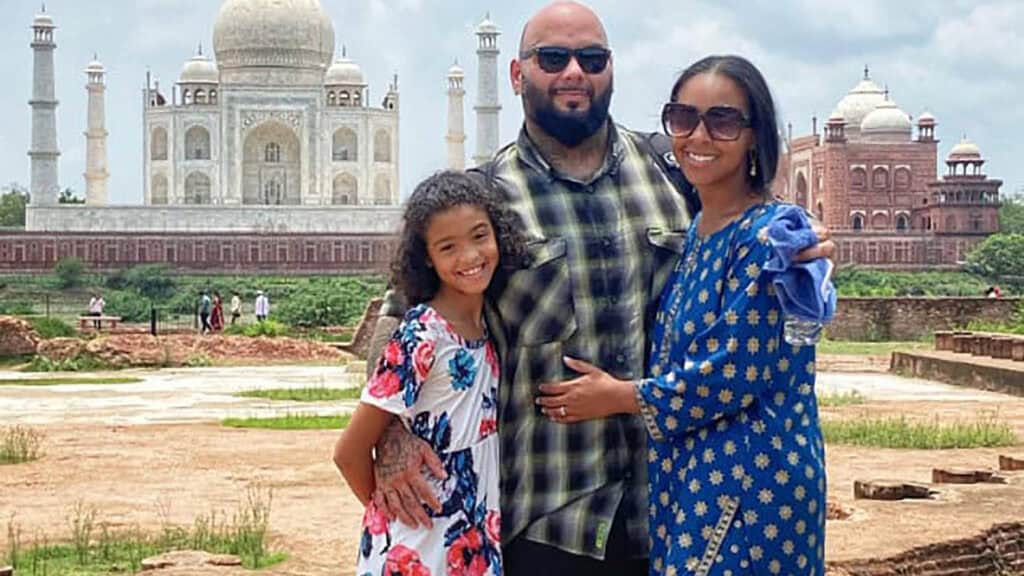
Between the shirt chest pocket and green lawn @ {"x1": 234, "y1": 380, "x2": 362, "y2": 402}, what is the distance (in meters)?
10.6

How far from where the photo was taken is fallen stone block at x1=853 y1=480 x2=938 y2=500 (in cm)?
601

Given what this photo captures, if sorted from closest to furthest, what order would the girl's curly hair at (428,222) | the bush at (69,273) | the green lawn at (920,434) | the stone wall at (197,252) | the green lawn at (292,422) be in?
1. the girl's curly hair at (428,222)
2. the green lawn at (920,434)
3. the green lawn at (292,422)
4. the bush at (69,273)
5. the stone wall at (197,252)

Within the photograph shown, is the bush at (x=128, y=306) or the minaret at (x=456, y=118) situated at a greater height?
the minaret at (x=456, y=118)

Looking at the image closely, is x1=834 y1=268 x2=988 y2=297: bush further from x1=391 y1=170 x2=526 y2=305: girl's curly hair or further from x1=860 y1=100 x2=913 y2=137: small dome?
x1=391 y1=170 x2=526 y2=305: girl's curly hair

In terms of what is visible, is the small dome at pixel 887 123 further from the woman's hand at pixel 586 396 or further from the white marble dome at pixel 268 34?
the woman's hand at pixel 586 396

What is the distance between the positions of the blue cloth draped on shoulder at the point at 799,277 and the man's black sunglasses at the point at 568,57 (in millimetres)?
538

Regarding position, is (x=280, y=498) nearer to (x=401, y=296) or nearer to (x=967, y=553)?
(x=967, y=553)

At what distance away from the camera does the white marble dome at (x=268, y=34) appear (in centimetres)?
5300

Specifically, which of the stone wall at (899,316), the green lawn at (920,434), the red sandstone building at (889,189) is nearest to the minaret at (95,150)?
the red sandstone building at (889,189)

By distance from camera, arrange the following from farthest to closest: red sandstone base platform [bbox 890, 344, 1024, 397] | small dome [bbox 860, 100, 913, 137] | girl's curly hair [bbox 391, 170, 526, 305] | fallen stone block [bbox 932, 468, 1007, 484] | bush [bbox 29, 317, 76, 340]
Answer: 1. small dome [bbox 860, 100, 913, 137]
2. bush [bbox 29, 317, 76, 340]
3. red sandstone base platform [bbox 890, 344, 1024, 397]
4. fallen stone block [bbox 932, 468, 1007, 484]
5. girl's curly hair [bbox 391, 170, 526, 305]

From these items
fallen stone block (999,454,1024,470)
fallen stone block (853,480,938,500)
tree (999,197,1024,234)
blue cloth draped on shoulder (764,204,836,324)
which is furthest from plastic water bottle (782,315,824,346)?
tree (999,197,1024,234)

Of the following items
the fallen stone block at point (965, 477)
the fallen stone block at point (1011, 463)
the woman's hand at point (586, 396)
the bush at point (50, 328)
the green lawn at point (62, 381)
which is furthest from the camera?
the bush at point (50, 328)

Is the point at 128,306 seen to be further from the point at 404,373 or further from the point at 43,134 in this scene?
the point at 404,373

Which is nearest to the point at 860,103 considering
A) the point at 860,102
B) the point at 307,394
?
the point at 860,102
